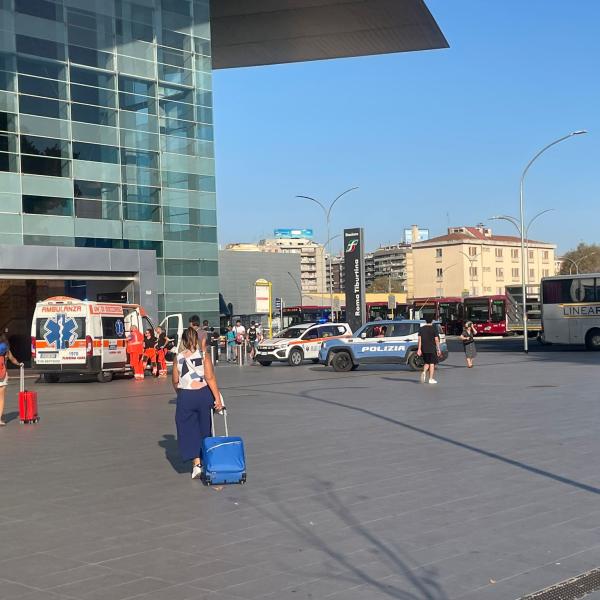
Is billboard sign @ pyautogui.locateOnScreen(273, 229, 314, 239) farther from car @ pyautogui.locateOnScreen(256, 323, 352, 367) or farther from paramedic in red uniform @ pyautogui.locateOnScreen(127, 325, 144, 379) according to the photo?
paramedic in red uniform @ pyautogui.locateOnScreen(127, 325, 144, 379)

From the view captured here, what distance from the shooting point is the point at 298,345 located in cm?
3612

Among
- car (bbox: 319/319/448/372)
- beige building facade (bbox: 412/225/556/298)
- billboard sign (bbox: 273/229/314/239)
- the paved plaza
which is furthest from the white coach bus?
billboard sign (bbox: 273/229/314/239)

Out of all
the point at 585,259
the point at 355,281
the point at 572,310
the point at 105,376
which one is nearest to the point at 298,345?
the point at 105,376

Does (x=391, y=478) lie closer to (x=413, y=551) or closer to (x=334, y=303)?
(x=413, y=551)

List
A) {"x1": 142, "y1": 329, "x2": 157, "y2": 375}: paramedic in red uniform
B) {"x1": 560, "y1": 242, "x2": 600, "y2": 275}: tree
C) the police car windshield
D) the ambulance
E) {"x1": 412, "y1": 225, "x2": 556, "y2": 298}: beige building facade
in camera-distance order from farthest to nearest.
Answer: {"x1": 412, "y1": 225, "x2": 556, "y2": 298}: beige building facade < {"x1": 560, "y1": 242, "x2": 600, "y2": 275}: tree < the police car windshield < {"x1": 142, "y1": 329, "x2": 157, "y2": 375}: paramedic in red uniform < the ambulance

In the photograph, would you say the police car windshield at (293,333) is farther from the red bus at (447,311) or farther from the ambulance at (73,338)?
the red bus at (447,311)

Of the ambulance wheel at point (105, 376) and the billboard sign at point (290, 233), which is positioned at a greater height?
the billboard sign at point (290, 233)

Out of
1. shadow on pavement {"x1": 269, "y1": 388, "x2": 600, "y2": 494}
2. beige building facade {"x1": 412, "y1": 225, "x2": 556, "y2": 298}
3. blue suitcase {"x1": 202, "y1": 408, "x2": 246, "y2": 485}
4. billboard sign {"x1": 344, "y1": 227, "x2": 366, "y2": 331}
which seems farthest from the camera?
beige building facade {"x1": 412, "y1": 225, "x2": 556, "y2": 298}

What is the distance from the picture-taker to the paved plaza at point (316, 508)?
6.30 metres

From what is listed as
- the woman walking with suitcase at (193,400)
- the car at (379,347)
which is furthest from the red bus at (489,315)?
the woman walking with suitcase at (193,400)

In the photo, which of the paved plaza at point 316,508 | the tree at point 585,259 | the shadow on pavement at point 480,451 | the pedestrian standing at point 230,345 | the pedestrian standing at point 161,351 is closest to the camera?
the paved plaza at point 316,508

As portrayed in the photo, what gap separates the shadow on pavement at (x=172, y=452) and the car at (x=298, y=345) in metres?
21.5

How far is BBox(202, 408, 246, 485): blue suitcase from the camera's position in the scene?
9844mm

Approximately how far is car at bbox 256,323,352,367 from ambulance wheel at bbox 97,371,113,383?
7881 millimetres
